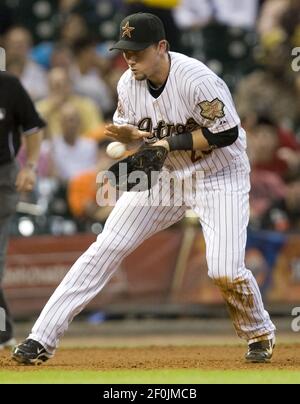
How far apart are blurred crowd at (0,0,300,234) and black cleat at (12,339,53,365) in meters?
4.69

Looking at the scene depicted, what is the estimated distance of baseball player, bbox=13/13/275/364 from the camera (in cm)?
704

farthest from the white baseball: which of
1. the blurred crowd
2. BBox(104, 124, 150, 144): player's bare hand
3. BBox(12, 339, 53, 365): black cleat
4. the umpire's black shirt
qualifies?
the blurred crowd

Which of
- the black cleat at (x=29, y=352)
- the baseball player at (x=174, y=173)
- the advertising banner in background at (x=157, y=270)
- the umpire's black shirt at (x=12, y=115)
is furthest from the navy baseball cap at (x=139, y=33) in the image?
the advertising banner in background at (x=157, y=270)

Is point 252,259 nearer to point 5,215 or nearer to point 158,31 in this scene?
point 5,215

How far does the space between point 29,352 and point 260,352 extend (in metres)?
1.56

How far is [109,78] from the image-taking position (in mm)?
14039

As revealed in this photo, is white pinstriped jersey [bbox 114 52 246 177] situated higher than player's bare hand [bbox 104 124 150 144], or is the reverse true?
white pinstriped jersey [bbox 114 52 246 177]

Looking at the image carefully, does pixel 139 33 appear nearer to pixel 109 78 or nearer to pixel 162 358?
pixel 162 358

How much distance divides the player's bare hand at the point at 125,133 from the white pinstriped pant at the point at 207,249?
46cm

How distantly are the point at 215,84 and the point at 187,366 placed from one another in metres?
1.90
